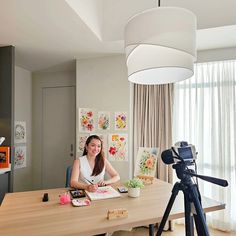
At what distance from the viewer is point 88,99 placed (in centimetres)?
316

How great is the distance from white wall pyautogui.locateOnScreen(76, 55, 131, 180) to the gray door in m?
0.70

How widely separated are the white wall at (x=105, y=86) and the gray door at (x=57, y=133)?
0.70 meters

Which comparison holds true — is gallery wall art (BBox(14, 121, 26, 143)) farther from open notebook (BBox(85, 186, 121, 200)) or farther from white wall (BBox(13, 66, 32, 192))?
open notebook (BBox(85, 186, 121, 200))

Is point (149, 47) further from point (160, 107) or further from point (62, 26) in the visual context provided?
point (160, 107)

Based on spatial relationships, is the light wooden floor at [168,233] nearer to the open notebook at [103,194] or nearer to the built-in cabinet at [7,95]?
the open notebook at [103,194]

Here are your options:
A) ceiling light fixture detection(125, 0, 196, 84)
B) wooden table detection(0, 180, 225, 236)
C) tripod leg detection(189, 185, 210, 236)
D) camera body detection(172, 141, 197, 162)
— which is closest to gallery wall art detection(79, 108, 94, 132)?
wooden table detection(0, 180, 225, 236)

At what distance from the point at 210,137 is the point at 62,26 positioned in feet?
7.67

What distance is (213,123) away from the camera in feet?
9.33

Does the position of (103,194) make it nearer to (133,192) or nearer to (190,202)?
(133,192)

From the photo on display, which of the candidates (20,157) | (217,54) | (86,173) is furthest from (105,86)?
(20,157)

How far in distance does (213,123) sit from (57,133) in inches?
106

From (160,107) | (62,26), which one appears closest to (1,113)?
(62,26)

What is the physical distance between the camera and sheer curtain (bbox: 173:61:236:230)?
2.75 m

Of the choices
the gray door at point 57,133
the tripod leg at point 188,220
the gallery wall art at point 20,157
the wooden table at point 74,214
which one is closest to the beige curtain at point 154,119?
the wooden table at point 74,214
